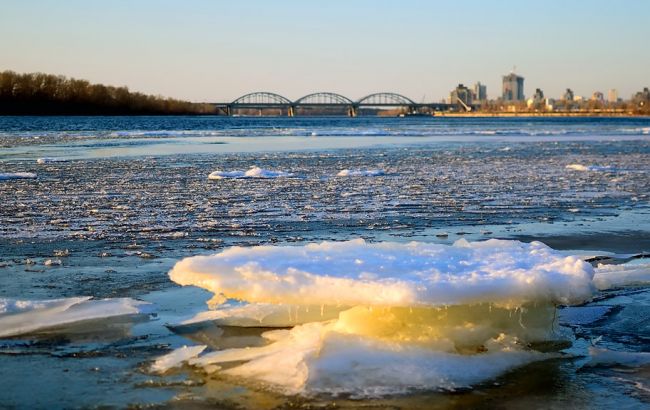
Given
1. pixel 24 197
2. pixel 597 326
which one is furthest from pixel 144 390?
pixel 24 197

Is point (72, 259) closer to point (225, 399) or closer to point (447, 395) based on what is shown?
point (225, 399)

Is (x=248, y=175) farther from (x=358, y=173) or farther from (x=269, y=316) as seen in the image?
(x=269, y=316)

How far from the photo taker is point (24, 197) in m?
13.4

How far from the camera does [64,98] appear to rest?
123 metres

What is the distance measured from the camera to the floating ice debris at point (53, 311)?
5677 mm

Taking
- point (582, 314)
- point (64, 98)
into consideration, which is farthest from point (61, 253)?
point (64, 98)

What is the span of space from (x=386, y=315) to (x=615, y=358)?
→ 1.47 meters

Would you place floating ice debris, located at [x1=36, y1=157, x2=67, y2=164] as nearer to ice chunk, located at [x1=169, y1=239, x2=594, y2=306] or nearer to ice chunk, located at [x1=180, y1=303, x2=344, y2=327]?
ice chunk, located at [x1=180, y1=303, x2=344, y2=327]

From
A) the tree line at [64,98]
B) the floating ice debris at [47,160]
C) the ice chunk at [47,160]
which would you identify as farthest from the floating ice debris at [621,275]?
the tree line at [64,98]

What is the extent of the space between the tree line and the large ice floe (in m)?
114

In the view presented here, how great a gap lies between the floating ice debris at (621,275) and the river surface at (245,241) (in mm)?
49

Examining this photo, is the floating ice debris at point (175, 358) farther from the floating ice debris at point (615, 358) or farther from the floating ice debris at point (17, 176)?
the floating ice debris at point (17, 176)

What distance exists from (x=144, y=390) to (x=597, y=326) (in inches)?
130

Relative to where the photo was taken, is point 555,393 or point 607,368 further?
point 607,368
